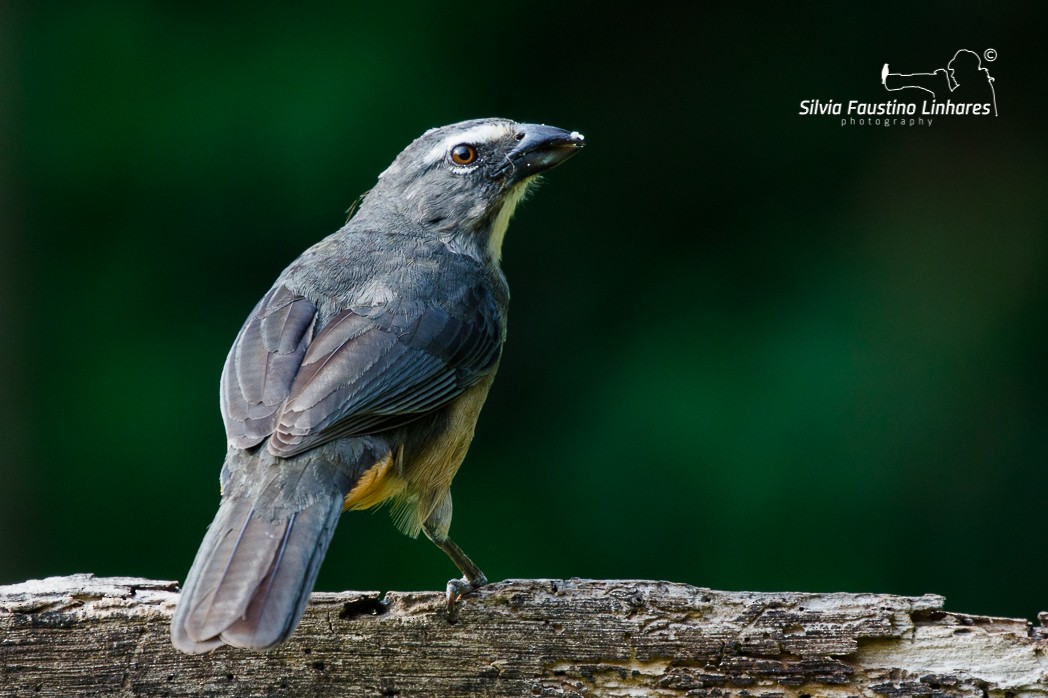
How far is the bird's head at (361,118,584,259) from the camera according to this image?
4.90 meters

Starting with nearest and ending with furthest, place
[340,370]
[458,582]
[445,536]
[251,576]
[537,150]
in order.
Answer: [251,576], [458,582], [340,370], [445,536], [537,150]

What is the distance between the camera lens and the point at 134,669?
3.03 m

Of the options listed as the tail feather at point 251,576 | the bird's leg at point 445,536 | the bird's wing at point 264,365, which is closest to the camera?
the tail feather at point 251,576

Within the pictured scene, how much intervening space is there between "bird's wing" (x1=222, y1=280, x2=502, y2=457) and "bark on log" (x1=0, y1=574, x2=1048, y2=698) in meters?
0.60

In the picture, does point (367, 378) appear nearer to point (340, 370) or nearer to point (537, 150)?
point (340, 370)

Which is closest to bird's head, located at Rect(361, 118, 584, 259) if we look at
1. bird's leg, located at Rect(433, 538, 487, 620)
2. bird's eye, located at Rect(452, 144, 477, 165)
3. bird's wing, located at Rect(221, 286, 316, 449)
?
bird's eye, located at Rect(452, 144, 477, 165)

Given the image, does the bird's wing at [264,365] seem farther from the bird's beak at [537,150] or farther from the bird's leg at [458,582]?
the bird's beak at [537,150]

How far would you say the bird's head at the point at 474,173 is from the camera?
16.1ft

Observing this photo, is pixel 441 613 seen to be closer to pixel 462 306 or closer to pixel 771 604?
pixel 771 604

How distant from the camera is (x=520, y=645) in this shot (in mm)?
3062

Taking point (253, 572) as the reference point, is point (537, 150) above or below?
above

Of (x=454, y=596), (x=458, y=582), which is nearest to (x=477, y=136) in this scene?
(x=458, y=582)

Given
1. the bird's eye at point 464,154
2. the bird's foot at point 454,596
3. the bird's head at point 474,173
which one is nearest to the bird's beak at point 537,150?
the bird's head at point 474,173

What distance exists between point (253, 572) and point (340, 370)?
3.16ft
